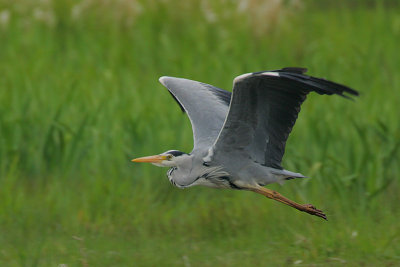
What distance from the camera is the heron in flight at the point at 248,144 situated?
14.4ft

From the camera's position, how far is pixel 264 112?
14.9 ft

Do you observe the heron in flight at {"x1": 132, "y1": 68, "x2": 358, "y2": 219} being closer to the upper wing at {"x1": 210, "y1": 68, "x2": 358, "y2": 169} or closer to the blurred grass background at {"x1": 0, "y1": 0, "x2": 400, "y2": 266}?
the upper wing at {"x1": 210, "y1": 68, "x2": 358, "y2": 169}

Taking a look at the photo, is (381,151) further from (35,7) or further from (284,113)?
(35,7)

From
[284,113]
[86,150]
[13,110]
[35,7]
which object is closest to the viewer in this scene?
[284,113]

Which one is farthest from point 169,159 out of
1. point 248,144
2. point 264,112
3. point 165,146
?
point 165,146

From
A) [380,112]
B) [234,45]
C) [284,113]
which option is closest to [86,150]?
[284,113]

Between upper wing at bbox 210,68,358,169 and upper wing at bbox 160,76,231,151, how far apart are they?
28 centimetres

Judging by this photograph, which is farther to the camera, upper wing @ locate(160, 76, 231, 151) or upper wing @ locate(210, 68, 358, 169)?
upper wing @ locate(160, 76, 231, 151)

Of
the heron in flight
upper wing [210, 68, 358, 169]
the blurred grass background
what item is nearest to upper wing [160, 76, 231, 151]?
the heron in flight

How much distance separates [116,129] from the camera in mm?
6492

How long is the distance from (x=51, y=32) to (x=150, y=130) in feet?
11.6

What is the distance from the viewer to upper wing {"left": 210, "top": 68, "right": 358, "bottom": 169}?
4.13 m

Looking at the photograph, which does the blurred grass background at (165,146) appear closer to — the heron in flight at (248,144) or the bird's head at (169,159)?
the heron in flight at (248,144)

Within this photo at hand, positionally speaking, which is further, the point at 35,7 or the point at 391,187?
the point at 35,7
